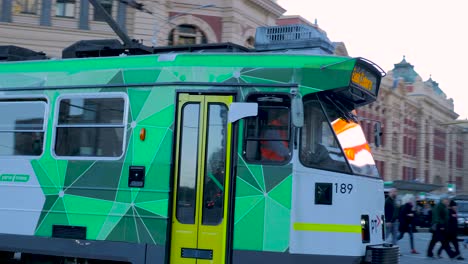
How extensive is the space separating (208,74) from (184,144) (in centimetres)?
91

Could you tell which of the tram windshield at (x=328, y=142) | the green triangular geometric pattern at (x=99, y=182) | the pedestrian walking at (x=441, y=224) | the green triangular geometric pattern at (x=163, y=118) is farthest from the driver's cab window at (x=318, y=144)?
the pedestrian walking at (x=441, y=224)

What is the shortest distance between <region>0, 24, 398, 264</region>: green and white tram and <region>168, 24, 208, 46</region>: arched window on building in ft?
100

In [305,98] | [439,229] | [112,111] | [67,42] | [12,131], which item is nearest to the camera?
[305,98]

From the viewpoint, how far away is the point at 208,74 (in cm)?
839

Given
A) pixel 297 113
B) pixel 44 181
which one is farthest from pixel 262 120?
pixel 44 181

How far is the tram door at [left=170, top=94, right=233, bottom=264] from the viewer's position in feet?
26.3

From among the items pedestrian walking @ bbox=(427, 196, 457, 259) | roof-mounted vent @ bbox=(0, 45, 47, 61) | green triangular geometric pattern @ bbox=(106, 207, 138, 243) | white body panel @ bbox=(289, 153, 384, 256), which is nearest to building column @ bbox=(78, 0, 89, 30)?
pedestrian walking @ bbox=(427, 196, 457, 259)

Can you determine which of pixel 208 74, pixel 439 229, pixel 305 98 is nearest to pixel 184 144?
pixel 208 74

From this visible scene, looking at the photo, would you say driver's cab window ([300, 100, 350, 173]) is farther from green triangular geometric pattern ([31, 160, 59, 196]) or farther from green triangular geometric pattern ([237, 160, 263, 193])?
green triangular geometric pattern ([31, 160, 59, 196])

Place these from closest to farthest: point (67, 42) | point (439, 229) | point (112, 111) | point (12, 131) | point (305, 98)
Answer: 1. point (305, 98)
2. point (112, 111)
3. point (12, 131)
4. point (439, 229)
5. point (67, 42)

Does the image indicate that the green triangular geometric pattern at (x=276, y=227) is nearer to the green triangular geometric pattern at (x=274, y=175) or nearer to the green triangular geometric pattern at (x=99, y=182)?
the green triangular geometric pattern at (x=274, y=175)

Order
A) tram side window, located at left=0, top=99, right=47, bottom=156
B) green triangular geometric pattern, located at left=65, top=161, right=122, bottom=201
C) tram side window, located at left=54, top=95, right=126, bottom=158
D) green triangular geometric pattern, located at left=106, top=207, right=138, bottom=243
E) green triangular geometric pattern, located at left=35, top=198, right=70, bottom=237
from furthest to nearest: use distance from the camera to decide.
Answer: tram side window, located at left=0, top=99, right=47, bottom=156, green triangular geometric pattern, located at left=35, top=198, right=70, bottom=237, tram side window, located at left=54, top=95, right=126, bottom=158, green triangular geometric pattern, located at left=65, top=161, right=122, bottom=201, green triangular geometric pattern, located at left=106, top=207, right=138, bottom=243

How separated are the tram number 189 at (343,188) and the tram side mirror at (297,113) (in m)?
0.90

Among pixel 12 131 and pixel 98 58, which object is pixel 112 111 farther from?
pixel 12 131
